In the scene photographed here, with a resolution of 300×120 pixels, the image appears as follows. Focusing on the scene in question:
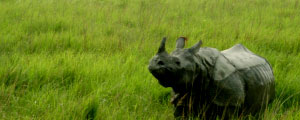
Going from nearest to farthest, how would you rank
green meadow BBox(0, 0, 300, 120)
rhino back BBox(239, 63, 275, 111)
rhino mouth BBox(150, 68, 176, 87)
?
rhino mouth BBox(150, 68, 176, 87) < rhino back BBox(239, 63, 275, 111) < green meadow BBox(0, 0, 300, 120)

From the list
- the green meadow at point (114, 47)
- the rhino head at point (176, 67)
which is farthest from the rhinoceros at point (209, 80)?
the green meadow at point (114, 47)

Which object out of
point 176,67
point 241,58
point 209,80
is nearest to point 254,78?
point 241,58

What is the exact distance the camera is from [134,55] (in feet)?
11.9

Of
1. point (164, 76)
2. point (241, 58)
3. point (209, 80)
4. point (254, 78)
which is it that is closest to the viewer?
point (164, 76)

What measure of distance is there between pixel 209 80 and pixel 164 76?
0.42 metres

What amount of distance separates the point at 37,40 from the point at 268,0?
608 centimetres

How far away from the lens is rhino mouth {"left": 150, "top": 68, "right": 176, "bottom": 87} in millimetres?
1678

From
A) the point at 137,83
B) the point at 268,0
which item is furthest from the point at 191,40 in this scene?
the point at 268,0

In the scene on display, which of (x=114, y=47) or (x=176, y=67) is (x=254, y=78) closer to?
(x=176, y=67)

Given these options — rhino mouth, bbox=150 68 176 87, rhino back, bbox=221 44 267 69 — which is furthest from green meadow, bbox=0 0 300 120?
rhino mouth, bbox=150 68 176 87

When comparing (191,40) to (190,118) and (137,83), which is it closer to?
(137,83)

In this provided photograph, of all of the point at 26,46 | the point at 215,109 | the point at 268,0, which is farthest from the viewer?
the point at 268,0

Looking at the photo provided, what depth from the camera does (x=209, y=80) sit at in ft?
6.56

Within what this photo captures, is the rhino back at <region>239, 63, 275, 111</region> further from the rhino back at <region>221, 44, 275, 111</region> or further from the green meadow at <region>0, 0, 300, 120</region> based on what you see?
the green meadow at <region>0, 0, 300, 120</region>
